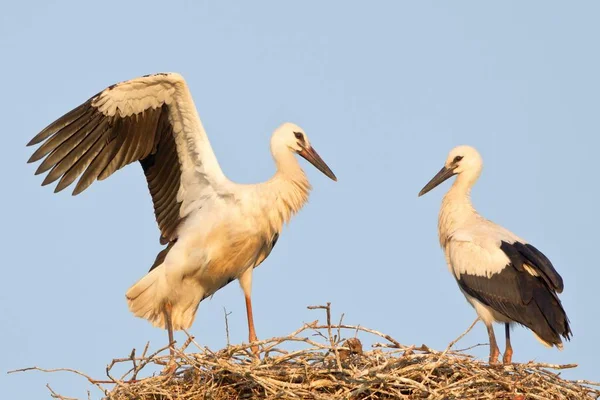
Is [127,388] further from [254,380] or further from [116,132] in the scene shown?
[116,132]

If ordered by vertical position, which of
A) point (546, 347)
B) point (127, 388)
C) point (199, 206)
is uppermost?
point (199, 206)

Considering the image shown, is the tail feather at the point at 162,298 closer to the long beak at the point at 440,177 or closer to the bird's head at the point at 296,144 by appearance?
the bird's head at the point at 296,144

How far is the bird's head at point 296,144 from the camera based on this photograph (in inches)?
419

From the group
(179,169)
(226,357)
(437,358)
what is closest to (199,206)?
(179,169)

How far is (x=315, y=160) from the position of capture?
10.8m

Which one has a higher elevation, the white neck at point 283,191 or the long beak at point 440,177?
the long beak at point 440,177

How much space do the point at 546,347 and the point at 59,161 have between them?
385cm

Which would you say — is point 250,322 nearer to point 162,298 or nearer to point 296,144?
point 162,298

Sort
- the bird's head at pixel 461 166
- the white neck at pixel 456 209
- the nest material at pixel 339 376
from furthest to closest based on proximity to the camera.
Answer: the bird's head at pixel 461 166
the white neck at pixel 456 209
the nest material at pixel 339 376

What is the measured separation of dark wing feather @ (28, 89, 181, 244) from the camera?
10.3 m

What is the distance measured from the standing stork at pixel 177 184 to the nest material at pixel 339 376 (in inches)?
60.6

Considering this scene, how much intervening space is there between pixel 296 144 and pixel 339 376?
2785mm

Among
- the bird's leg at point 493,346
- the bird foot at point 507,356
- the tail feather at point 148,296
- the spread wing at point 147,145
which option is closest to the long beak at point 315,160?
the spread wing at point 147,145

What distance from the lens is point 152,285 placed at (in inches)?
409
